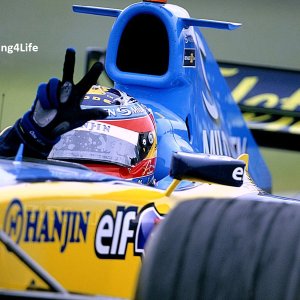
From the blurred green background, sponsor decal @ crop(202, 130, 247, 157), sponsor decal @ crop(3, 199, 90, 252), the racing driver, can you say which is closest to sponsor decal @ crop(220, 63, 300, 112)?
the blurred green background

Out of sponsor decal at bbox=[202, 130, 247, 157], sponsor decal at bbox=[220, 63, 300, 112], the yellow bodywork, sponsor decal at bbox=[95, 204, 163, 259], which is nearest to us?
the yellow bodywork

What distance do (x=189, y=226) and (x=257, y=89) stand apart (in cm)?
702

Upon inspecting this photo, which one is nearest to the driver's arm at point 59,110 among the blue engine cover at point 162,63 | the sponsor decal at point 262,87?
the blue engine cover at point 162,63

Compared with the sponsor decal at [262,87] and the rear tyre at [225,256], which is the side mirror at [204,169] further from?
the sponsor decal at [262,87]

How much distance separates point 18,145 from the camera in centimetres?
370

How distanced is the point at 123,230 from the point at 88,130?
3.07 ft

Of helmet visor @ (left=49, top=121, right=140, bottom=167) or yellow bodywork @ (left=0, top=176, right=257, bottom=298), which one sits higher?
helmet visor @ (left=49, top=121, right=140, bottom=167)

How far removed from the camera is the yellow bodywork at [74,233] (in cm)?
295

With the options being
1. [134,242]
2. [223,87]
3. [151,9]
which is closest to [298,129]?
[223,87]

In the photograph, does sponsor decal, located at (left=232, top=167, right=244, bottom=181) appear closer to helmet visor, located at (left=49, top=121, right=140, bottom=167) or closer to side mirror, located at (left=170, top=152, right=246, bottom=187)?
side mirror, located at (left=170, top=152, right=246, bottom=187)

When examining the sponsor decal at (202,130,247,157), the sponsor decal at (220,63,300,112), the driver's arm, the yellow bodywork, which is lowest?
the yellow bodywork

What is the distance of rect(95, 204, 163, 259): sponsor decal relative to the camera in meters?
3.18

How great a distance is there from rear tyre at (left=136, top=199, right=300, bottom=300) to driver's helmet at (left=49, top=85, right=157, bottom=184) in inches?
56.6

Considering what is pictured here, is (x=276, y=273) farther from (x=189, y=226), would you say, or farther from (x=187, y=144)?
(x=187, y=144)
